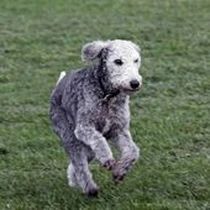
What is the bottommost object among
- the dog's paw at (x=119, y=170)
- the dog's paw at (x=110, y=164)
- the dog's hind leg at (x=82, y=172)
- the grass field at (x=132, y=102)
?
the grass field at (x=132, y=102)

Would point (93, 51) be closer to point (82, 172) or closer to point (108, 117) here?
point (108, 117)

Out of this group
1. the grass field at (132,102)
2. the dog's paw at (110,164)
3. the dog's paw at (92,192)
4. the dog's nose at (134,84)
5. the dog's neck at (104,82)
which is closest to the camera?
the dog's nose at (134,84)

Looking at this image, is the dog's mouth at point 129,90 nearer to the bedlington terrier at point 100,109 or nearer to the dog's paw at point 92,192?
the bedlington terrier at point 100,109

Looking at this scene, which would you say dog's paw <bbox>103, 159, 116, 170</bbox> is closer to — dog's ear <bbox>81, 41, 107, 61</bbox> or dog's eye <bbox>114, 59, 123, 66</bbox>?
dog's eye <bbox>114, 59, 123, 66</bbox>

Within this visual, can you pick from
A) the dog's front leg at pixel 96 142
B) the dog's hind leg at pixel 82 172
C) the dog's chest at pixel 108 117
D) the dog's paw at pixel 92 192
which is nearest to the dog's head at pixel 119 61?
the dog's chest at pixel 108 117

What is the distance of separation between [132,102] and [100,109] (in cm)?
346

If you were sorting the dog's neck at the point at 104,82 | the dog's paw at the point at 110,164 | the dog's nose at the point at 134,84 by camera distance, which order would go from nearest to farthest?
the dog's nose at the point at 134,84 → the dog's paw at the point at 110,164 → the dog's neck at the point at 104,82

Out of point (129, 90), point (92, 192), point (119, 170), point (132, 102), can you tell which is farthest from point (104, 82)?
point (132, 102)

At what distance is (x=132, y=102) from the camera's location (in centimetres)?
949

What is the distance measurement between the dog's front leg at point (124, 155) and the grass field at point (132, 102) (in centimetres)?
26

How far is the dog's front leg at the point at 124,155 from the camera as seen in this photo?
580cm

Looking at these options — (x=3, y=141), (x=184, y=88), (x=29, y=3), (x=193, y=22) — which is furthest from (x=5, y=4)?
(x=3, y=141)

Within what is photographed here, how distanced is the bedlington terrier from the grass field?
285mm

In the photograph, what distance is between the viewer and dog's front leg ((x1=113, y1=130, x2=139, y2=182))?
5.80 meters
